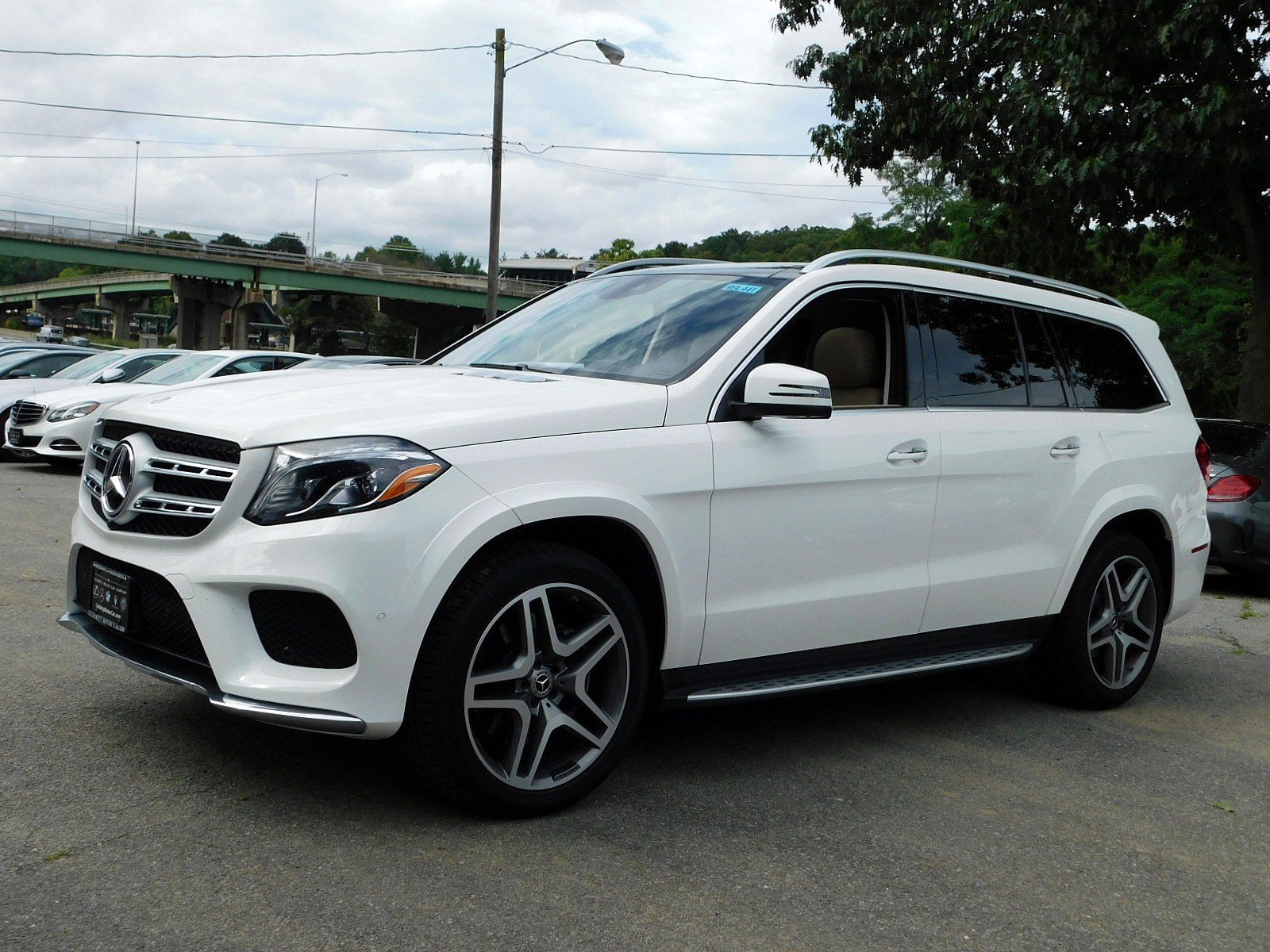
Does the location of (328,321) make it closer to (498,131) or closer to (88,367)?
(498,131)

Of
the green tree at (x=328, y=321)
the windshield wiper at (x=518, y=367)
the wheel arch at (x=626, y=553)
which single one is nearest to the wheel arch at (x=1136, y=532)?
the wheel arch at (x=626, y=553)

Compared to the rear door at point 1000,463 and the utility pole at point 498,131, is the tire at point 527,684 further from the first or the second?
the utility pole at point 498,131

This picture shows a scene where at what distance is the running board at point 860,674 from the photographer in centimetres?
411

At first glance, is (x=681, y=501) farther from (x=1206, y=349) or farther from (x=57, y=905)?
(x=1206, y=349)

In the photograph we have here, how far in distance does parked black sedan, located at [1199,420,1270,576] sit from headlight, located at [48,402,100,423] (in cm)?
1132

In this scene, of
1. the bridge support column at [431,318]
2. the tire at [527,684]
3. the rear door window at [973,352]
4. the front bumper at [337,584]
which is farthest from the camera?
the bridge support column at [431,318]

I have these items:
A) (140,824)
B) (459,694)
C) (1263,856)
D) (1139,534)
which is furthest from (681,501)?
(1139,534)

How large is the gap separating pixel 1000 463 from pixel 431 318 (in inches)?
3058

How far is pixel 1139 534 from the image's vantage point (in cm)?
582

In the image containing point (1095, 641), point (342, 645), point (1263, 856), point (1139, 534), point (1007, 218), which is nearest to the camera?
point (342, 645)

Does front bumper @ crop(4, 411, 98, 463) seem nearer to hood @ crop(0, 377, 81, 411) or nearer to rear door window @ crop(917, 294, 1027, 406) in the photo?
hood @ crop(0, 377, 81, 411)

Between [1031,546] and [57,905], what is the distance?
12.3 ft

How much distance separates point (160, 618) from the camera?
3.60 m

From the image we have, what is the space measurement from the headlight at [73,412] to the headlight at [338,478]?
1152 cm
